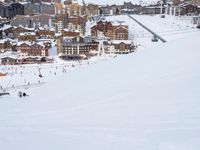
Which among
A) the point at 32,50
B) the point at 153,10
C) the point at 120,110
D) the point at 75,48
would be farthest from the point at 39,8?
the point at 120,110

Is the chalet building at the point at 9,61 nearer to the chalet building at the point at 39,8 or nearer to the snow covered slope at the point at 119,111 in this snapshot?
the snow covered slope at the point at 119,111

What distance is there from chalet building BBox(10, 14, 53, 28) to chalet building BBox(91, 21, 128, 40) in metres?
3.20

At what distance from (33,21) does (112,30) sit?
4468mm

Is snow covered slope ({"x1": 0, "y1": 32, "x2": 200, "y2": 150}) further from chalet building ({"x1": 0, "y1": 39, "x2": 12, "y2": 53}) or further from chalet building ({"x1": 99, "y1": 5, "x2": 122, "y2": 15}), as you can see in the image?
chalet building ({"x1": 99, "y1": 5, "x2": 122, "y2": 15})

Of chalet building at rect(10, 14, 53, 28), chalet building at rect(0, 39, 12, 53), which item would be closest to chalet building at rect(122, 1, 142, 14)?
chalet building at rect(10, 14, 53, 28)

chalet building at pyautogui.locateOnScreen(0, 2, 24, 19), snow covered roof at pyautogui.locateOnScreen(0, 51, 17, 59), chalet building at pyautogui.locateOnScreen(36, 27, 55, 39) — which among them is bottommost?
snow covered roof at pyautogui.locateOnScreen(0, 51, 17, 59)

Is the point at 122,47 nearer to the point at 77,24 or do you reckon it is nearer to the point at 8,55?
the point at 8,55

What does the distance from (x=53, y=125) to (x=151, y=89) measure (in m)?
0.26

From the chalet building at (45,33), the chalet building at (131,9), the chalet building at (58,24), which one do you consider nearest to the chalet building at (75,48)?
the chalet building at (45,33)

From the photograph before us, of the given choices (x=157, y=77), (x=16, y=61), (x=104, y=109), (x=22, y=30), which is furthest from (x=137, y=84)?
(x=22, y=30)

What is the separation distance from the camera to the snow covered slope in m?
0.66

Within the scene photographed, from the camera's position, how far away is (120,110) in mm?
820

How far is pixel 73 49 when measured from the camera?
7.58 meters

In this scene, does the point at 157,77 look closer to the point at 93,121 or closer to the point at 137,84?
the point at 137,84
